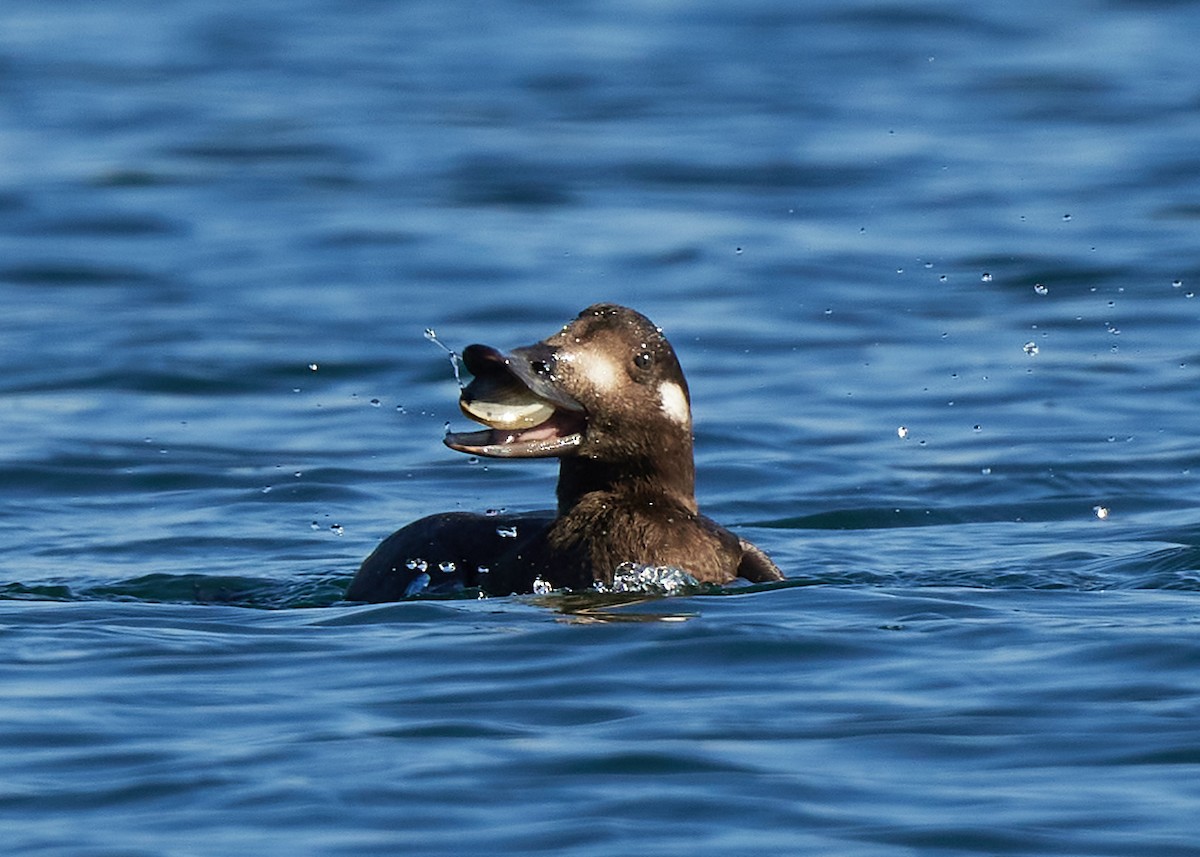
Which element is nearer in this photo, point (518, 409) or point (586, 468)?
point (518, 409)

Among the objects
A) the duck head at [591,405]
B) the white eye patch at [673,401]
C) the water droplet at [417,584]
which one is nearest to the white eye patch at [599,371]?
the duck head at [591,405]

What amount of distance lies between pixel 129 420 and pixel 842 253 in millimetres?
5213

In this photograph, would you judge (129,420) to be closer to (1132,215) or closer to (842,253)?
(842,253)

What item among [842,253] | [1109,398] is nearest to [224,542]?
[1109,398]

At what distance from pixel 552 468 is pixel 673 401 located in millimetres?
3817

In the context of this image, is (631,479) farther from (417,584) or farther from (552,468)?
(552,468)

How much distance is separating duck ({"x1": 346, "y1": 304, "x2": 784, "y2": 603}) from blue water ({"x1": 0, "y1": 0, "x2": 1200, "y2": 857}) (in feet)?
0.46

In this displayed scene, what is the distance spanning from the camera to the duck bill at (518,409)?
6926 mm

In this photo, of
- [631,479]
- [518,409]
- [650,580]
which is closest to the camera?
[518,409]

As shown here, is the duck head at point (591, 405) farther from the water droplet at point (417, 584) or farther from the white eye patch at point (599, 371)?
the water droplet at point (417, 584)

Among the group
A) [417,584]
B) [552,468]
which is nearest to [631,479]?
[417,584]

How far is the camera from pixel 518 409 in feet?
23.0

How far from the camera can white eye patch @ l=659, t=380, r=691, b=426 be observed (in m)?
7.15

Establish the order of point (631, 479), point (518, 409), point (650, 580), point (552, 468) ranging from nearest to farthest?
point (518, 409)
point (650, 580)
point (631, 479)
point (552, 468)
